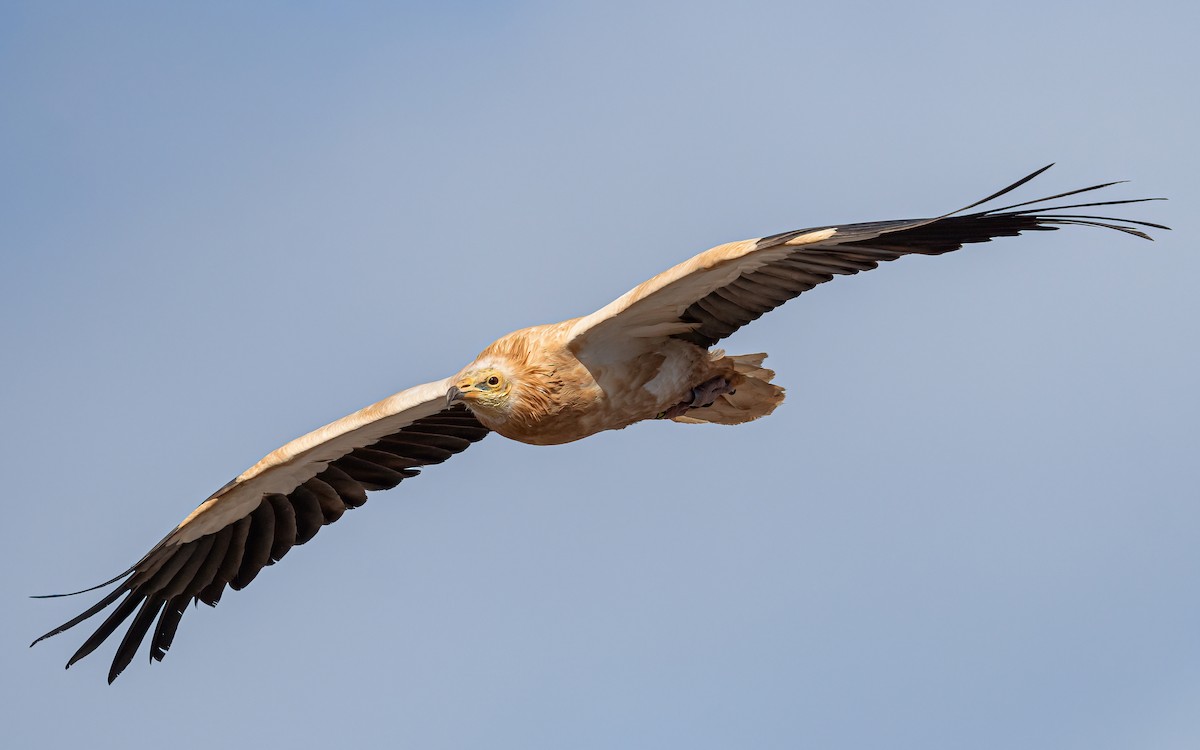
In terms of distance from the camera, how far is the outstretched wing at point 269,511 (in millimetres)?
9383

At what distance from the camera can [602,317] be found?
786cm

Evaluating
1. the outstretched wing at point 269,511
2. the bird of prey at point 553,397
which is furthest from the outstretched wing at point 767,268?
the outstretched wing at point 269,511

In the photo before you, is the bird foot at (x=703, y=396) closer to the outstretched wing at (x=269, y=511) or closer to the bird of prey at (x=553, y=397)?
the bird of prey at (x=553, y=397)

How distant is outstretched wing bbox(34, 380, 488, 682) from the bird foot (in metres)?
1.37

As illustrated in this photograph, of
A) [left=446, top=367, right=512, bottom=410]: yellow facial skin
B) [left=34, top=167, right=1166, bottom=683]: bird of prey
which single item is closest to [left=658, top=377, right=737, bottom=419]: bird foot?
[left=34, top=167, right=1166, bottom=683]: bird of prey

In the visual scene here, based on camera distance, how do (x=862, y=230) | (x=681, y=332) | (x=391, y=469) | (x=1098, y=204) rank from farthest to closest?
(x=391, y=469), (x=681, y=332), (x=862, y=230), (x=1098, y=204)

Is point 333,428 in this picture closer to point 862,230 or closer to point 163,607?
point 163,607

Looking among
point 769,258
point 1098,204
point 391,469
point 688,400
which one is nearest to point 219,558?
point 391,469

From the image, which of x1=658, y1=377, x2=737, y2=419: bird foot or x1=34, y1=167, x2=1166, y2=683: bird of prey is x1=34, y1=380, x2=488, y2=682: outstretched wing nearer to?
x1=34, y1=167, x2=1166, y2=683: bird of prey

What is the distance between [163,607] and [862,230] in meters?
4.71

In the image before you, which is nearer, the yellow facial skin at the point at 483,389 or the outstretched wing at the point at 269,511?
the yellow facial skin at the point at 483,389

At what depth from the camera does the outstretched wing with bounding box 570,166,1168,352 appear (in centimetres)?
713

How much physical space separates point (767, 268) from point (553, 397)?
1.19 m

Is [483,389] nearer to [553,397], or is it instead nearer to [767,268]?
[553,397]
